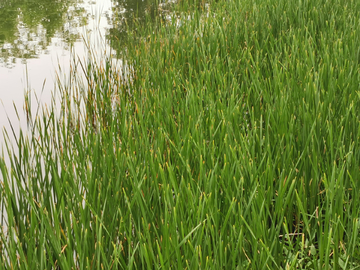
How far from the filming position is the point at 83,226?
4.46 feet

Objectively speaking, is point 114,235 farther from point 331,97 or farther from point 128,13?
point 128,13

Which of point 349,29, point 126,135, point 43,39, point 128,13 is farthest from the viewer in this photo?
point 128,13

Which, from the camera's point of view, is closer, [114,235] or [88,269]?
[88,269]

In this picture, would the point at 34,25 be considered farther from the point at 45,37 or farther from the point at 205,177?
the point at 205,177

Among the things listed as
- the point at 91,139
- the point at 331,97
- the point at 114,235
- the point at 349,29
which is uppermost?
the point at 349,29

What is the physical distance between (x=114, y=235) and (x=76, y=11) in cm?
676

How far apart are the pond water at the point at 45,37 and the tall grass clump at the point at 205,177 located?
104 cm

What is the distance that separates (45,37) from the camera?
6.01 meters

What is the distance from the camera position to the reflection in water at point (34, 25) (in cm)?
543

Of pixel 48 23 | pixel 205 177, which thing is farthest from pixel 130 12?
pixel 205 177

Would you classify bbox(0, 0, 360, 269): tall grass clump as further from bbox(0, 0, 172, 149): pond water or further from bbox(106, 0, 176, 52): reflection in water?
bbox(106, 0, 176, 52): reflection in water

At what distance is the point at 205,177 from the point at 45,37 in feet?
17.6

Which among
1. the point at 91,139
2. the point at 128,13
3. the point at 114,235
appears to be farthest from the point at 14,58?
the point at 114,235

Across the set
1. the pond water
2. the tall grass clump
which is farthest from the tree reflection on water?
the tall grass clump
